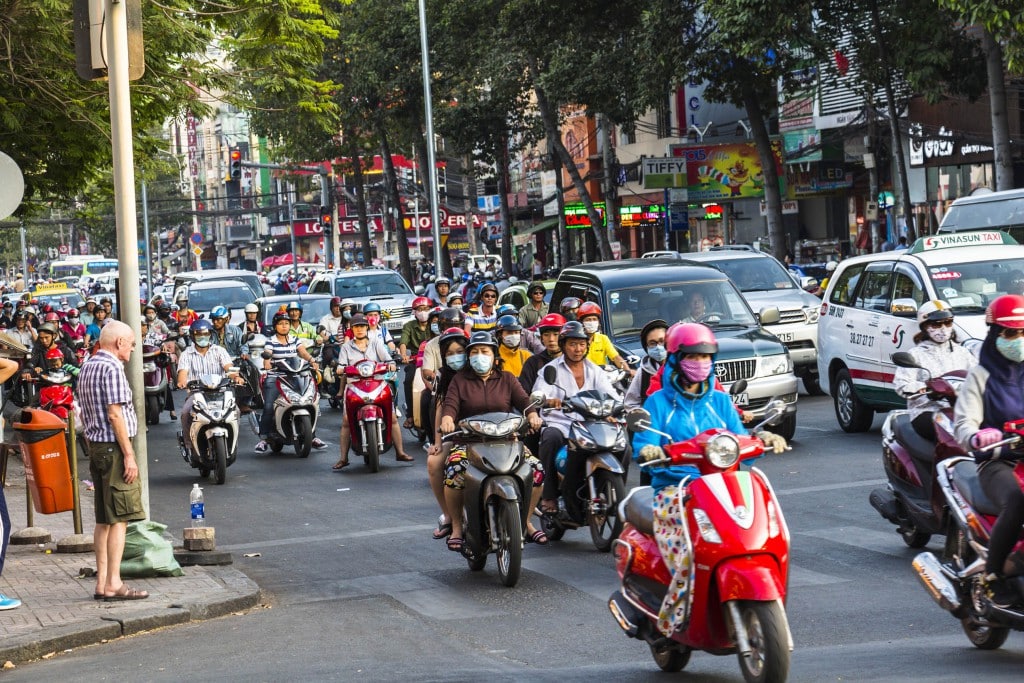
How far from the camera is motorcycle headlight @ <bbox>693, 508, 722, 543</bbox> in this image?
642cm

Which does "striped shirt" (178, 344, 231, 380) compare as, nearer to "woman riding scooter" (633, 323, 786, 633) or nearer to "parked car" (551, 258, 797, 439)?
"parked car" (551, 258, 797, 439)

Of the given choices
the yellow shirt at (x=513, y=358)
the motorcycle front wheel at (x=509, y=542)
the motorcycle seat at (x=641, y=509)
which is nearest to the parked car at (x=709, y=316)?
the yellow shirt at (x=513, y=358)

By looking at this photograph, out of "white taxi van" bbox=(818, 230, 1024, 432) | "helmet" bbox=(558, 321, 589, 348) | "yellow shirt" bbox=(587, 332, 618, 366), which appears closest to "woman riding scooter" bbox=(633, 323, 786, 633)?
"helmet" bbox=(558, 321, 589, 348)

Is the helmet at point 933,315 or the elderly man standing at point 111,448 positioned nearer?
the elderly man standing at point 111,448

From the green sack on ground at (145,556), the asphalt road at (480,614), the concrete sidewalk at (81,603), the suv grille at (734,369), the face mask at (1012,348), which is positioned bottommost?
the asphalt road at (480,614)

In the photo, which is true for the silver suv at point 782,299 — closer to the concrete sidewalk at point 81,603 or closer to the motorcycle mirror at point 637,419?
the concrete sidewalk at point 81,603

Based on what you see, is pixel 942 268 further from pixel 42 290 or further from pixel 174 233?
pixel 174 233

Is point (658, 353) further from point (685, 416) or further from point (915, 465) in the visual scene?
point (685, 416)

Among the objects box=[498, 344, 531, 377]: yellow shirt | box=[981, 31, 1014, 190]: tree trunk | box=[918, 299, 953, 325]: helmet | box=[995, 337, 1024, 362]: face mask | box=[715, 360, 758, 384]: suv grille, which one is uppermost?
box=[981, 31, 1014, 190]: tree trunk

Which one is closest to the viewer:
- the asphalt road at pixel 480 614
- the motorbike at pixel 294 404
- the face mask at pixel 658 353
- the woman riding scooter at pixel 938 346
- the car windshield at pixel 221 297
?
the asphalt road at pixel 480 614

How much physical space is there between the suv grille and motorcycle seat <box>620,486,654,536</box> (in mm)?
8782

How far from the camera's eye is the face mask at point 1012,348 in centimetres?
738

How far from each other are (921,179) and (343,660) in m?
36.6

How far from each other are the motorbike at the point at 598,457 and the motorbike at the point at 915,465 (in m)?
1.81
